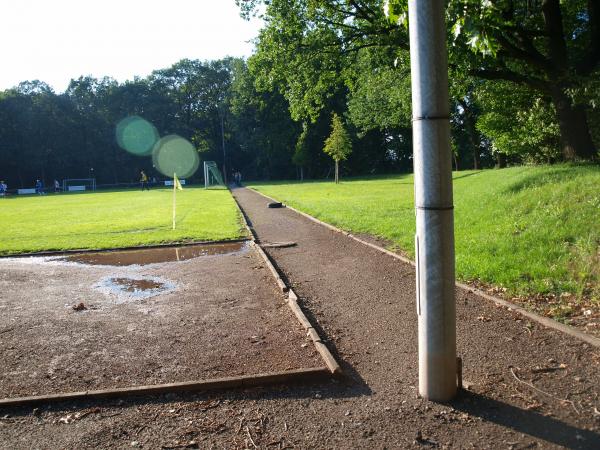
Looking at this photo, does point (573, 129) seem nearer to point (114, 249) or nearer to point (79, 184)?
point (114, 249)

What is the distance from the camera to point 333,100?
61.1 metres

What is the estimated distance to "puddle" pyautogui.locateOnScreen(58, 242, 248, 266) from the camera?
34.0 ft

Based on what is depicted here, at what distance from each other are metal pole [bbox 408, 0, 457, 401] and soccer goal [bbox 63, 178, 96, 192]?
68961 mm

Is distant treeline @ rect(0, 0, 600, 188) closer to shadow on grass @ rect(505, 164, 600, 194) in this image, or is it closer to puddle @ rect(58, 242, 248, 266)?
shadow on grass @ rect(505, 164, 600, 194)

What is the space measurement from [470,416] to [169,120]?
7524 cm

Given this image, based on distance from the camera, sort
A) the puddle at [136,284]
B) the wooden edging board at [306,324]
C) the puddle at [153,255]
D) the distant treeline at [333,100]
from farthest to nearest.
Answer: the distant treeline at [333,100]
the puddle at [153,255]
the puddle at [136,284]
the wooden edging board at [306,324]

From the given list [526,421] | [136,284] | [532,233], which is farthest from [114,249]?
[526,421]

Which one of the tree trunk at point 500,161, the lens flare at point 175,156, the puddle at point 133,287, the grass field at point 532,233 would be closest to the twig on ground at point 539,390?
the grass field at point 532,233

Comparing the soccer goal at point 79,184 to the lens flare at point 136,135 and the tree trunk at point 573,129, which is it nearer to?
the lens flare at point 136,135

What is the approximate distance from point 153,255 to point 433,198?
8.72 m

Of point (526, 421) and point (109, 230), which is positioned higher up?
point (109, 230)

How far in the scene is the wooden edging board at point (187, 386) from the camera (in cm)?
380

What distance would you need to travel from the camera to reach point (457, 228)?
10172mm

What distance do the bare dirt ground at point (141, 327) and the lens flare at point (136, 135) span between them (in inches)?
2555
